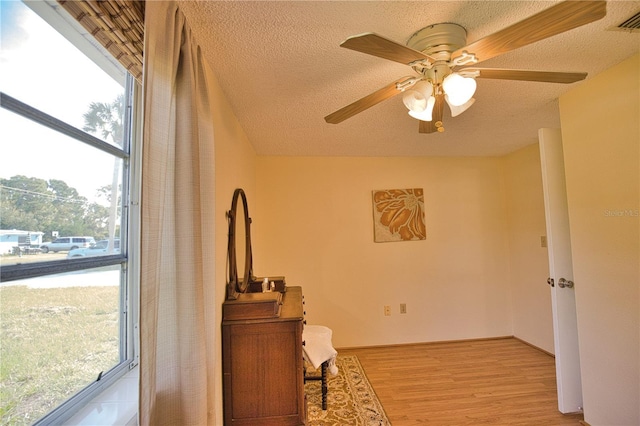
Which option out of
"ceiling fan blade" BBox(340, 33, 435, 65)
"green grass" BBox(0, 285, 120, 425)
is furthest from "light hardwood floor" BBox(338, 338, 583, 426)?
"ceiling fan blade" BBox(340, 33, 435, 65)

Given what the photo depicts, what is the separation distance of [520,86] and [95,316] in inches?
101

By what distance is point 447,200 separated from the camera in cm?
343

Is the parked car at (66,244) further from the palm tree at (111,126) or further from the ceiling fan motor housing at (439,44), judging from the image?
the ceiling fan motor housing at (439,44)

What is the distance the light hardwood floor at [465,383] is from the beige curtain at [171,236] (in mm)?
1629

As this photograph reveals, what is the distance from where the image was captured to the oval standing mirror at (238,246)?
5.99ft

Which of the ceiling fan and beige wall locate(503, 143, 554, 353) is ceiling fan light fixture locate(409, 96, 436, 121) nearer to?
the ceiling fan

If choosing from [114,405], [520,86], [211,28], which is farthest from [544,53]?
[114,405]

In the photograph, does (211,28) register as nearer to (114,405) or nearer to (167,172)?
(167,172)

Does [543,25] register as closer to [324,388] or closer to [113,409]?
[113,409]

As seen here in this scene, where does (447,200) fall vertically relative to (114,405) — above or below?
above

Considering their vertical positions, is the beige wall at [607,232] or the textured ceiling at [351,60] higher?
the textured ceiling at [351,60]

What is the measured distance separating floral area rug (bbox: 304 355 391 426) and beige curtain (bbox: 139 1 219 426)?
1163 millimetres

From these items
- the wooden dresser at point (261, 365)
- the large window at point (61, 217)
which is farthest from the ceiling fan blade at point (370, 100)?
the wooden dresser at point (261, 365)

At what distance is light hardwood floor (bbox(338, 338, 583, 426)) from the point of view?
2.03 metres
